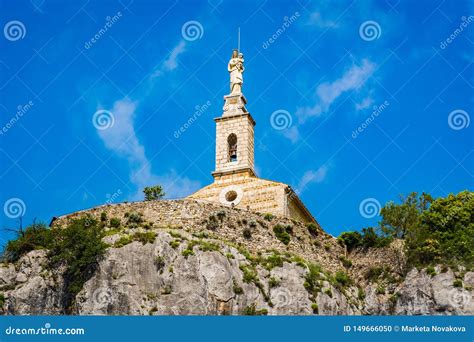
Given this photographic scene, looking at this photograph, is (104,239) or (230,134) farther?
(230,134)

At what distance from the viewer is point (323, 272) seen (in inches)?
2788

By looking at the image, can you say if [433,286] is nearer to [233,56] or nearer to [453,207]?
[453,207]

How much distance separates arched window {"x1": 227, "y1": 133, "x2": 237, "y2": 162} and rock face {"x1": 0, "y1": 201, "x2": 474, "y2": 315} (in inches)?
358

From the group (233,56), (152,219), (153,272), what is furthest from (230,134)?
(153,272)

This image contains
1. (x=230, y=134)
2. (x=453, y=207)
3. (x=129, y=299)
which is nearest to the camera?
(x=129, y=299)

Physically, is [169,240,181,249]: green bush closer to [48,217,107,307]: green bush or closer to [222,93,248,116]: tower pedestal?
[48,217,107,307]: green bush

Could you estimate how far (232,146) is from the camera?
8100cm

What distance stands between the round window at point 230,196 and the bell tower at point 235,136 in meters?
1.75

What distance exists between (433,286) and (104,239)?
780 inches

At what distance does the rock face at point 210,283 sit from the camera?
64562 mm

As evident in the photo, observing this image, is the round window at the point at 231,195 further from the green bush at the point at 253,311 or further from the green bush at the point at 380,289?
the green bush at the point at 253,311

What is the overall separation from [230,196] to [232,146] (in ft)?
16.3

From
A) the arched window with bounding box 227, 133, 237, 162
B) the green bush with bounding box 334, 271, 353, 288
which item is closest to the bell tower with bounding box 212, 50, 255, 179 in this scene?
the arched window with bounding box 227, 133, 237, 162

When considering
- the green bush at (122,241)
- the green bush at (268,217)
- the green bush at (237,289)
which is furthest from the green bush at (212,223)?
the green bush at (237,289)
